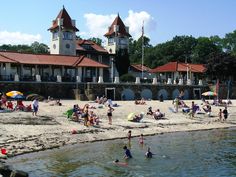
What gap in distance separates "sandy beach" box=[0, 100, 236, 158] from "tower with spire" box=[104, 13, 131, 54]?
30.9m

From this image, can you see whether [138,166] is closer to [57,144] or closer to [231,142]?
[57,144]

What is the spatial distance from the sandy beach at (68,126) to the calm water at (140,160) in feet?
4.07

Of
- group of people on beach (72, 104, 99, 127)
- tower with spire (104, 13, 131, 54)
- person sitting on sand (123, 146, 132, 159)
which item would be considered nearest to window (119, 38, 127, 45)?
tower with spire (104, 13, 131, 54)

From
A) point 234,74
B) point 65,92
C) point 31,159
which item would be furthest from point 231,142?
point 234,74

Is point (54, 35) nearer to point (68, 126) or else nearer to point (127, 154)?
point (68, 126)

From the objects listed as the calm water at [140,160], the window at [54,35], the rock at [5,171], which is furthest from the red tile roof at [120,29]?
the rock at [5,171]

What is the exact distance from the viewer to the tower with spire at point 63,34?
6831 centimetres

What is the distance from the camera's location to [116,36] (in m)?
74.5

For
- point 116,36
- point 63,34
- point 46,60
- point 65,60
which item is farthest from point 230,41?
point 46,60

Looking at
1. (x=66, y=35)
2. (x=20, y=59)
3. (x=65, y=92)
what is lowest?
(x=65, y=92)

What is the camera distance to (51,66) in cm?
5462

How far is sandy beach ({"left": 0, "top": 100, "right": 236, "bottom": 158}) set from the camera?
2527 cm

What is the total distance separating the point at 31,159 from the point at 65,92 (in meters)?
30.1

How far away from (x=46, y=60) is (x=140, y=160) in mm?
33280
